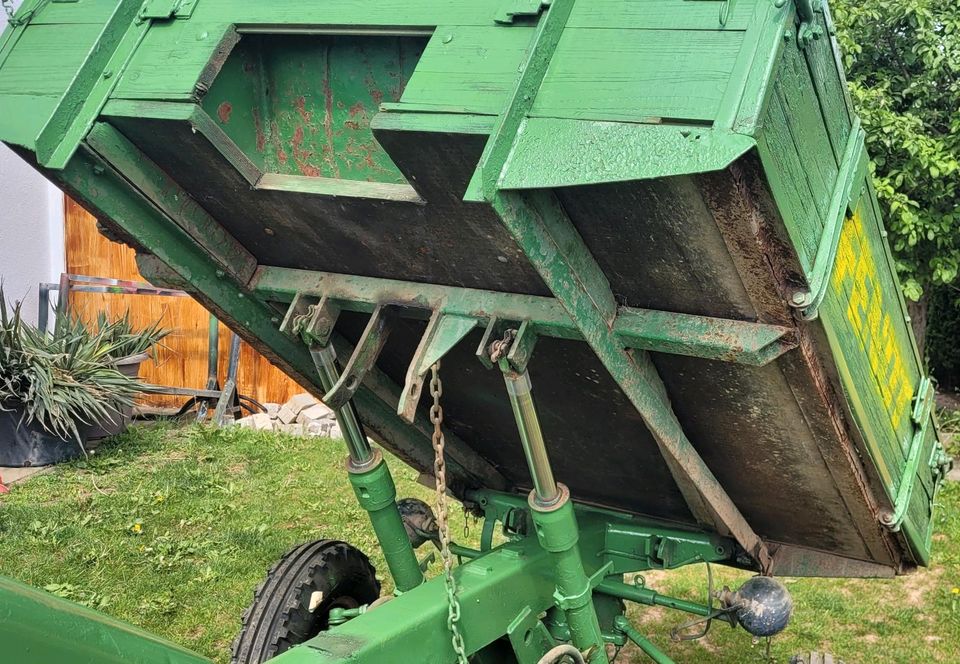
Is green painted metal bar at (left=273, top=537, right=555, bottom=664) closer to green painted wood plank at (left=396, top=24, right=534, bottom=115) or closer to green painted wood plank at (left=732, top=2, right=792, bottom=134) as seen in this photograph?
green painted wood plank at (left=396, top=24, right=534, bottom=115)

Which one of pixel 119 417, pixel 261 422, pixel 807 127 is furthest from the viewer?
pixel 261 422

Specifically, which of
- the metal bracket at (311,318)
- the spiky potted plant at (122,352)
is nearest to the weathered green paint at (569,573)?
the metal bracket at (311,318)

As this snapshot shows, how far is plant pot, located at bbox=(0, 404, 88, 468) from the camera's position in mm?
7453

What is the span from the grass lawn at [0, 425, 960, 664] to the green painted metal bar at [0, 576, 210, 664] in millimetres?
3184

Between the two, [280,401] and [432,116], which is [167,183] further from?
[280,401]

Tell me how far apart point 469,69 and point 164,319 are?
7.86 meters

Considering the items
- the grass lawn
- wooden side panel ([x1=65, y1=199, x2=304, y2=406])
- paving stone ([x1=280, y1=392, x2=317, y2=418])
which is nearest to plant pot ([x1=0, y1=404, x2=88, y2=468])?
the grass lawn

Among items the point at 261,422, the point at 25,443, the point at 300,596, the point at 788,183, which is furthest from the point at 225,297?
the point at 261,422

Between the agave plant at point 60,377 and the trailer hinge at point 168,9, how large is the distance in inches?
214

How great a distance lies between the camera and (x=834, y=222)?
241 centimetres

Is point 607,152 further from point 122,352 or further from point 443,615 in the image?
point 122,352

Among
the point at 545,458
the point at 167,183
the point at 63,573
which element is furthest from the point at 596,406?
the point at 63,573

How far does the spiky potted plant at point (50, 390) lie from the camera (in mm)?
7379

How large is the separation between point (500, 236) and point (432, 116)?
0.40m
